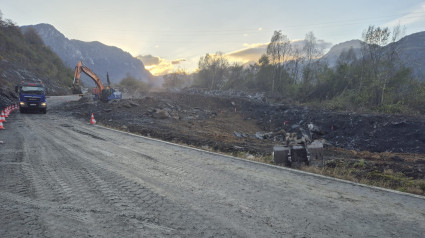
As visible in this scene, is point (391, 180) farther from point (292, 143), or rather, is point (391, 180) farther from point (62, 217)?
point (62, 217)

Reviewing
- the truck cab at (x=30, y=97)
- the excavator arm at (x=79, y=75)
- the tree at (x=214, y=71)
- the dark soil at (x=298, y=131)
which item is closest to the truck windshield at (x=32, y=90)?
the truck cab at (x=30, y=97)

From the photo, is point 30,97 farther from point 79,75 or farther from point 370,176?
point 370,176

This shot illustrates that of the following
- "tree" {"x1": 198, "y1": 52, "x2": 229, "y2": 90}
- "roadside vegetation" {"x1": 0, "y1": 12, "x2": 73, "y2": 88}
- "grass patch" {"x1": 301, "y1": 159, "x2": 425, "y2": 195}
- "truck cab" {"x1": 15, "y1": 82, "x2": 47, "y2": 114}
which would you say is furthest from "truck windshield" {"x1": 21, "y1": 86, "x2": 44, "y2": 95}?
"tree" {"x1": 198, "y1": 52, "x2": 229, "y2": 90}

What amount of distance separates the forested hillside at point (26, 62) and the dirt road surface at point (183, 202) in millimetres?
36685

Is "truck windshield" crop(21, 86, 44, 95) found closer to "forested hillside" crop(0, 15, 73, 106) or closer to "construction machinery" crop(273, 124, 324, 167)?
"forested hillside" crop(0, 15, 73, 106)

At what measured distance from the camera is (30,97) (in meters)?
19.6

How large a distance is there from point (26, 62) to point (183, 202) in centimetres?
6053

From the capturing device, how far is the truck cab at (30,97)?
64.0 feet

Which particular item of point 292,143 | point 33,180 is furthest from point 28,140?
point 292,143

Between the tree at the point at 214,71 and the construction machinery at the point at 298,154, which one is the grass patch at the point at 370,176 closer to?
the construction machinery at the point at 298,154

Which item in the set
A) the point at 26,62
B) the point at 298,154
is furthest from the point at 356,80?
the point at 26,62

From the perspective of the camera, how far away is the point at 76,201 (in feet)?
14.3

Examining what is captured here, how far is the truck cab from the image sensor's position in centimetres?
1952

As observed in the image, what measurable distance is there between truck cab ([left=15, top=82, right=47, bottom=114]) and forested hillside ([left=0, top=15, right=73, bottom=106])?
17.8 m
